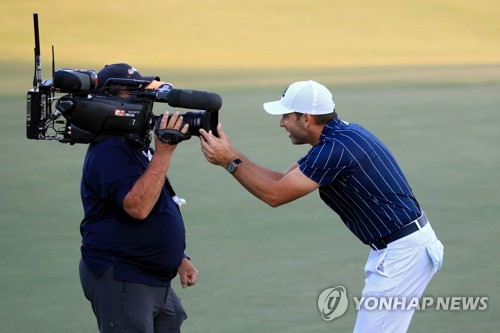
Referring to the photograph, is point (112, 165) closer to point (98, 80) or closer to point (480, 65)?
point (98, 80)

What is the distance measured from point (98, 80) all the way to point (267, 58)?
66.1ft

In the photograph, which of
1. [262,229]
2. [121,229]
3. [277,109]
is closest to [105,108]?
[121,229]

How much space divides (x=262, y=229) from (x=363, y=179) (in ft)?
14.4

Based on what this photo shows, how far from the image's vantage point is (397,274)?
→ 5750 millimetres

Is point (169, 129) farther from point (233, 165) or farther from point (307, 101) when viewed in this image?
point (307, 101)

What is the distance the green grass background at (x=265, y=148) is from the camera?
26.6 ft

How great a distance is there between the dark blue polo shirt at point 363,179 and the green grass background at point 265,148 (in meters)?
1.83

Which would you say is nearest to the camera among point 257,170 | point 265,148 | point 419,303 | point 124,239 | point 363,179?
point 124,239

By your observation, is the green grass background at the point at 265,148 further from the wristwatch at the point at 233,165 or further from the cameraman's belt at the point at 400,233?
the wristwatch at the point at 233,165

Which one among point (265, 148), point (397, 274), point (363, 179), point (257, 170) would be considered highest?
point (363, 179)

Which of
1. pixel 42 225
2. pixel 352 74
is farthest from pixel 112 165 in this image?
pixel 352 74

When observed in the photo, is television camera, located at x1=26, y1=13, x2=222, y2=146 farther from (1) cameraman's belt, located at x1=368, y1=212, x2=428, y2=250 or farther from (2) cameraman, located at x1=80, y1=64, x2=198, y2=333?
(1) cameraman's belt, located at x1=368, y1=212, x2=428, y2=250

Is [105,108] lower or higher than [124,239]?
higher

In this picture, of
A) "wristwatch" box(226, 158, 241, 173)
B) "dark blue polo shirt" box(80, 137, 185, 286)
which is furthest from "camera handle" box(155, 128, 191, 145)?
"wristwatch" box(226, 158, 241, 173)
